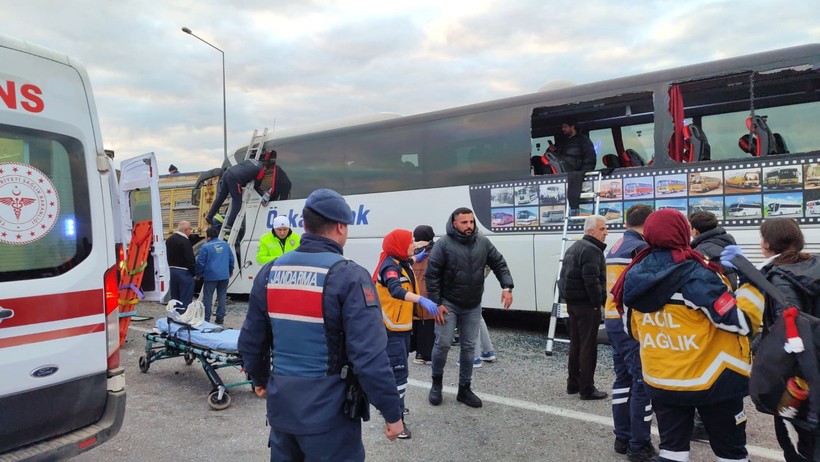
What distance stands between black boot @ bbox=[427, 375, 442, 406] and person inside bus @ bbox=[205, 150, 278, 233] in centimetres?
716

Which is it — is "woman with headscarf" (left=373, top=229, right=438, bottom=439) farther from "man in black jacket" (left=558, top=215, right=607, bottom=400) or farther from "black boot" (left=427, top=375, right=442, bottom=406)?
"man in black jacket" (left=558, top=215, right=607, bottom=400)

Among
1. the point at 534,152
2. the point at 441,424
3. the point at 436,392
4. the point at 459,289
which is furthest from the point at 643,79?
the point at 441,424

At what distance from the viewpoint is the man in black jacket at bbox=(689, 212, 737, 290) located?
4.07m

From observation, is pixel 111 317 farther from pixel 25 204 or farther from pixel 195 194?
pixel 195 194

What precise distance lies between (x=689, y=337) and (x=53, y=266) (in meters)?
3.44

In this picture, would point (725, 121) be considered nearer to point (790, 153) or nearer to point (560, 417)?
point (790, 153)

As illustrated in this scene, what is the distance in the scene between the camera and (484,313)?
32.4ft

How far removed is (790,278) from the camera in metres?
2.65

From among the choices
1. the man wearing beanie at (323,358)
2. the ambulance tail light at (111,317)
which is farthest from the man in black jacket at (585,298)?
the ambulance tail light at (111,317)

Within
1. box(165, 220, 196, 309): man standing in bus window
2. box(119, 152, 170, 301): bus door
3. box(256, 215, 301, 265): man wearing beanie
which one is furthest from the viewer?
box(165, 220, 196, 309): man standing in bus window

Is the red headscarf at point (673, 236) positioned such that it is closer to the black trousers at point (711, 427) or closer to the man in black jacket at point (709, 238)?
the black trousers at point (711, 427)

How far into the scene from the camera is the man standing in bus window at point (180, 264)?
8492 millimetres

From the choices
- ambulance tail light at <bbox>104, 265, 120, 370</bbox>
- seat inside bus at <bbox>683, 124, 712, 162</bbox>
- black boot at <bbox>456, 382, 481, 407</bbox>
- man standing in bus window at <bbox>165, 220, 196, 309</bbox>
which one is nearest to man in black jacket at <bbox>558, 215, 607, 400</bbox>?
black boot at <bbox>456, 382, 481, 407</bbox>

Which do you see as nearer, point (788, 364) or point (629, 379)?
point (788, 364)
